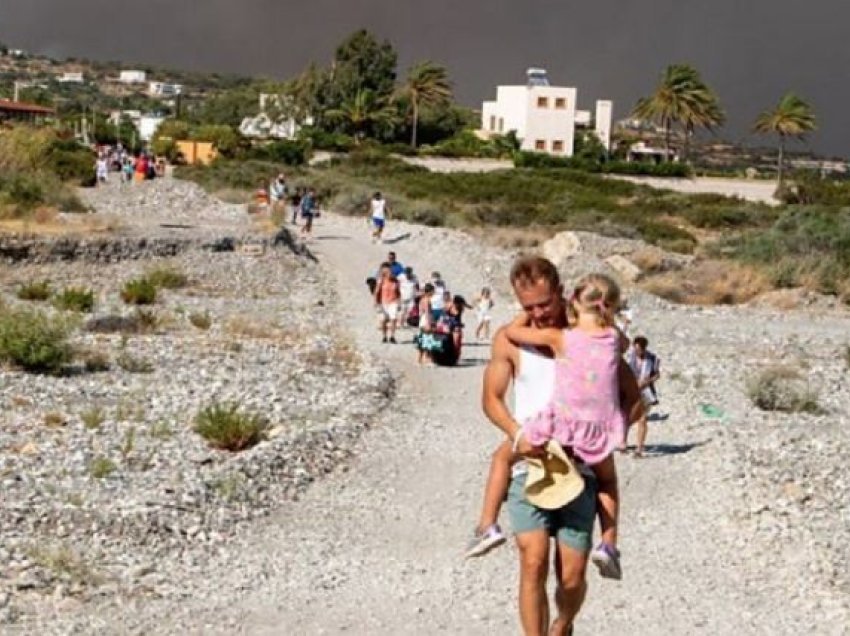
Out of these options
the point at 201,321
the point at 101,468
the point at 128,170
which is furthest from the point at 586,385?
the point at 128,170

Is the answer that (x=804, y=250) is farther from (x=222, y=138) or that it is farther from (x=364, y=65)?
(x=364, y=65)

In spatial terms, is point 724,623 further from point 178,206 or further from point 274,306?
point 178,206

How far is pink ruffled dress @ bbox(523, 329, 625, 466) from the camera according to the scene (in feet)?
22.3

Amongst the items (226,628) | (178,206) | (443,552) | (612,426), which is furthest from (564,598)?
(178,206)

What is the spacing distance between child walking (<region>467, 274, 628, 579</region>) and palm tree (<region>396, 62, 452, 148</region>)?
339ft

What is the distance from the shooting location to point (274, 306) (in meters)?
29.3

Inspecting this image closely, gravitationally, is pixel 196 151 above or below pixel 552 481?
above

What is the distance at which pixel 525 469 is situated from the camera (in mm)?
6938

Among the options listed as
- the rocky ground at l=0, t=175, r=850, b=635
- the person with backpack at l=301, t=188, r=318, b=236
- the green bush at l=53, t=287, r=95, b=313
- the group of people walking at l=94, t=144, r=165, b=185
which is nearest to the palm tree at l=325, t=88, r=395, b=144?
the group of people walking at l=94, t=144, r=165, b=185

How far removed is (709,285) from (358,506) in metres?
26.3

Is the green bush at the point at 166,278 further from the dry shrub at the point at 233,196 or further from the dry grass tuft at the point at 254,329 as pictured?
the dry shrub at the point at 233,196

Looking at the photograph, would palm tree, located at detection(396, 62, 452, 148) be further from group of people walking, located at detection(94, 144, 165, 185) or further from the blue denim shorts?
the blue denim shorts

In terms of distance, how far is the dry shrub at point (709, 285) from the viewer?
119 feet

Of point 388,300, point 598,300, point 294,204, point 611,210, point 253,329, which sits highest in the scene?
point 598,300
